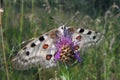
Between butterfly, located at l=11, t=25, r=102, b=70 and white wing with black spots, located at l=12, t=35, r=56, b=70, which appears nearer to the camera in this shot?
butterfly, located at l=11, t=25, r=102, b=70

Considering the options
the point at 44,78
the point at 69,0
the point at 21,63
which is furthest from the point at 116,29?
the point at 21,63

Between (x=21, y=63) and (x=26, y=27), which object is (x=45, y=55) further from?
(x=26, y=27)

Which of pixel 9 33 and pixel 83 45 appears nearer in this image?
pixel 83 45

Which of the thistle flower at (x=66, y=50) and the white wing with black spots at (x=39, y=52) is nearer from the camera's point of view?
the thistle flower at (x=66, y=50)

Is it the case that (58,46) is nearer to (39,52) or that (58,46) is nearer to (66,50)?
(66,50)

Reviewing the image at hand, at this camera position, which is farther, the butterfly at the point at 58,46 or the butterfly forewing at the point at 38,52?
the butterfly forewing at the point at 38,52

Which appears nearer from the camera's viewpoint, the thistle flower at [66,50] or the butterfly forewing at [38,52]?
the thistle flower at [66,50]

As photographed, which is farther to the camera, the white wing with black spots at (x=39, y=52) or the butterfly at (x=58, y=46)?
the white wing with black spots at (x=39, y=52)

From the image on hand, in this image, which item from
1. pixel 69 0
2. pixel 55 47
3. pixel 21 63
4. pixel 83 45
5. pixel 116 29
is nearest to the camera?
pixel 55 47
